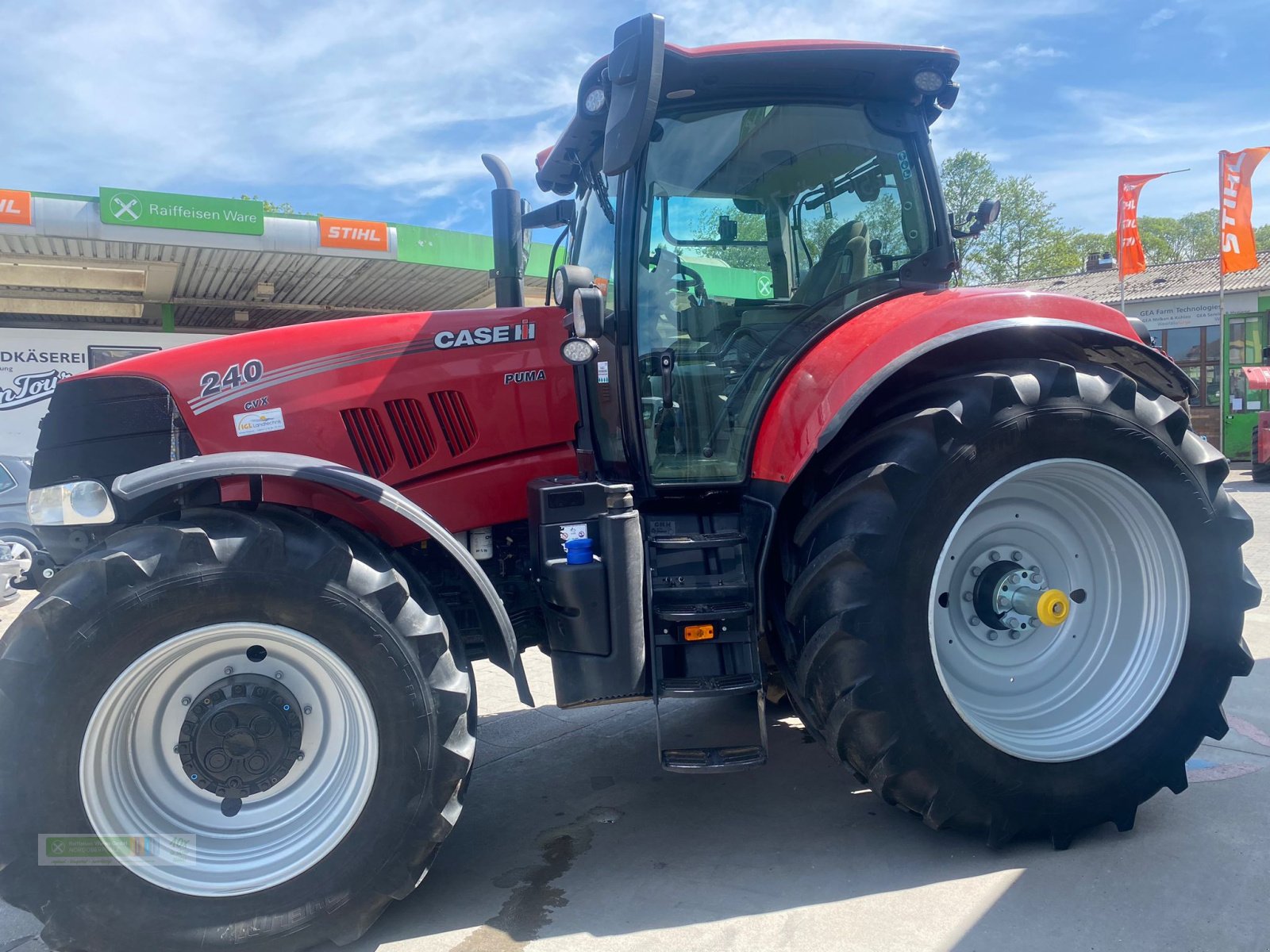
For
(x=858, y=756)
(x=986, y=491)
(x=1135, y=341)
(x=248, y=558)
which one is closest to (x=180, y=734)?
(x=248, y=558)

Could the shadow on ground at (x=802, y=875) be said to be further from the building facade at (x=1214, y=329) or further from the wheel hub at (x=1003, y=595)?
the building facade at (x=1214, y=329)

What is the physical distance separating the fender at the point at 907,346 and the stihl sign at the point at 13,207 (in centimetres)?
1261

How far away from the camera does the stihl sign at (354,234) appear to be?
1380cm

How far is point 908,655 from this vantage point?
8.91ft

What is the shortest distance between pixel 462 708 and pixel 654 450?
Answer: 3.68 feet

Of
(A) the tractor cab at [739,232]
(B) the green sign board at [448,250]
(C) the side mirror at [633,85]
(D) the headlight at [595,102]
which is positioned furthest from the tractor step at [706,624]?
(B) the green sign board at [448,250]

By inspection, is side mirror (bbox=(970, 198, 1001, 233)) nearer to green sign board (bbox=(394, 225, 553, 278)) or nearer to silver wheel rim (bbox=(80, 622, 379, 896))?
silver wheel rim (bbox=(80, 622, 379, 896))

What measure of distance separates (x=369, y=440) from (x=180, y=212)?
11.8m

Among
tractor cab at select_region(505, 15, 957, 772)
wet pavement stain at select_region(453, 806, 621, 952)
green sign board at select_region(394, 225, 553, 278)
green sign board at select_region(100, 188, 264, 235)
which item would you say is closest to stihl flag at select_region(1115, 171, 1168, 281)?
green sign board at select_region(394, 225, 553, 278)

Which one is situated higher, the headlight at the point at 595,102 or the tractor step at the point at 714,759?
the headlight at the point at 595,102

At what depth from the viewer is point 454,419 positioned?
3221 mm

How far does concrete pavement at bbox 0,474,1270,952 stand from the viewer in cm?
247

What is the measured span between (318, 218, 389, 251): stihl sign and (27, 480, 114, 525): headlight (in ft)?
39.1

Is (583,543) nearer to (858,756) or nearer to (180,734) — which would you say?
(858,756)
